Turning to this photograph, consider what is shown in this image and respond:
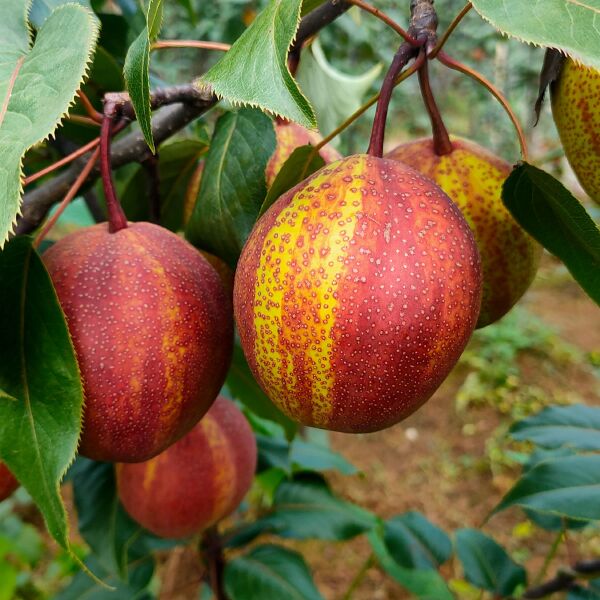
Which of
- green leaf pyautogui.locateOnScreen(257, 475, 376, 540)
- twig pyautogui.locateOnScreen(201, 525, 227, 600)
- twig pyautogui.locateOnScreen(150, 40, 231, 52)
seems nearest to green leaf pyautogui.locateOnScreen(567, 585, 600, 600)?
green leaf pyautogui.locateOnScreen(257, 475, 376, 540)

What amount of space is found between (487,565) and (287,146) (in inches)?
39.1

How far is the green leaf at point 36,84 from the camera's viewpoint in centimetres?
46

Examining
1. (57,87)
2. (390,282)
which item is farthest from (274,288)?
(57,87)

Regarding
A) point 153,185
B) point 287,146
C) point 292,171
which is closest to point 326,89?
point 287,146

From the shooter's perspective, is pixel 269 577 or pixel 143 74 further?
pixel 269 577

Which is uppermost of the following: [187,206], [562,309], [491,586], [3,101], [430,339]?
[3,101]

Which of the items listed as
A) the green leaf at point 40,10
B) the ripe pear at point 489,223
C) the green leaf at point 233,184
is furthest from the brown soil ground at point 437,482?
the green leaf at point 40,10

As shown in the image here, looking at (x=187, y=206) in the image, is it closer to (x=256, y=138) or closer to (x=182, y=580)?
(x=256, y=138)

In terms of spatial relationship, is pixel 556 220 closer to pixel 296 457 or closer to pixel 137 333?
pixel 137 333

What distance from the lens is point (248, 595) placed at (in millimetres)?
1271

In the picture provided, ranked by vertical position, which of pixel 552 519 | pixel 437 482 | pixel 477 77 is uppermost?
pixel 477 77

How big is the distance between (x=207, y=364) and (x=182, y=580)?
2060 mm

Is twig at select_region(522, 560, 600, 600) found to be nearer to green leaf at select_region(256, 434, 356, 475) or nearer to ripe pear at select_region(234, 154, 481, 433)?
green leaf at select_region(256, 434, 356, 475)

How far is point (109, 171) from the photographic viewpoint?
694mm
